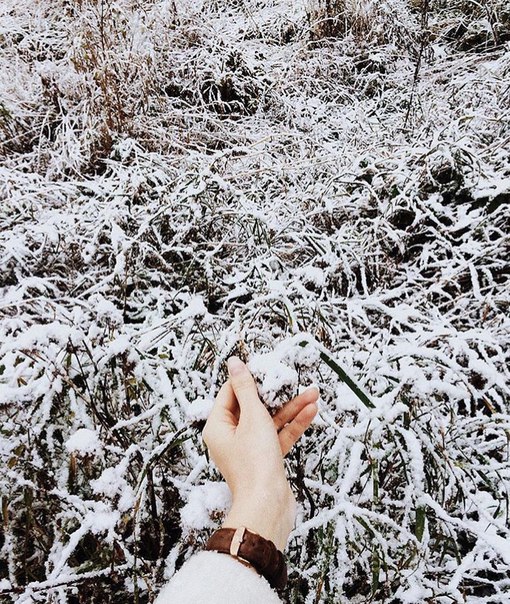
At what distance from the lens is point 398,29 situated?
3926 millimetres

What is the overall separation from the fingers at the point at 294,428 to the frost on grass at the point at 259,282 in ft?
0.22

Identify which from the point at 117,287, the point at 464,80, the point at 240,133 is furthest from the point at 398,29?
the point at 117,287

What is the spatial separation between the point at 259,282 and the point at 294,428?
93cm

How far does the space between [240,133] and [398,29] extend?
5.91 ft

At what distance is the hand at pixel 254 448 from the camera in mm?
890

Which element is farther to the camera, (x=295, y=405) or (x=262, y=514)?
(x=295, y=405)

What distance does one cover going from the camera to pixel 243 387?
1049 mm

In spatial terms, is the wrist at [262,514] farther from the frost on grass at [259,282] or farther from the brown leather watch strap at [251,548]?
the frost on grass at [259,282]

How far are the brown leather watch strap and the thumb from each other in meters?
0.24

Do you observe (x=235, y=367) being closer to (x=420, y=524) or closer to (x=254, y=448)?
(x=254, y=448)

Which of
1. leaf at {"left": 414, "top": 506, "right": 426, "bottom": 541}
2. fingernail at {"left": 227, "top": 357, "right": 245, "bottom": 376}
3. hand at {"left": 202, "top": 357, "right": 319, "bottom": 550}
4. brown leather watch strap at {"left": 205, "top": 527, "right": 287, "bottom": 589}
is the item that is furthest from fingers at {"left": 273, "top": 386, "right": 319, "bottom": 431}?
leaf at {"left": 414, "top": 506, "right": 426, "bottom": 541}

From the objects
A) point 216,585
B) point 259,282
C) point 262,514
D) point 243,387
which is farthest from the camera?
point 259,282

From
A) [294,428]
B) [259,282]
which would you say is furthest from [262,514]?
[259,282]

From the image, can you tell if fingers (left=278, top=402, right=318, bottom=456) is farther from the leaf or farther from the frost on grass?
the leaf
